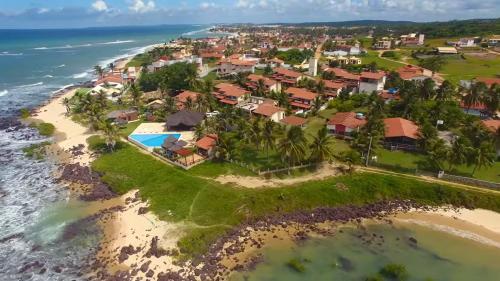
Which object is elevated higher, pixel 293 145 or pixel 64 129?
pixel 293 145

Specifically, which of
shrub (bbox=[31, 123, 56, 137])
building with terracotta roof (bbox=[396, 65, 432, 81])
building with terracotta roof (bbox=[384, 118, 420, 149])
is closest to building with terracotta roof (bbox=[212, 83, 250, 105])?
building with terracotta roof (bbox=[384, 118, 420, 149])

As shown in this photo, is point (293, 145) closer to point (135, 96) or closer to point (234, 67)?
point (135, 96)

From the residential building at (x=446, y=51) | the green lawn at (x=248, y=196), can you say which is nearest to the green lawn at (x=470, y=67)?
the residential building at (x=446, y=51)

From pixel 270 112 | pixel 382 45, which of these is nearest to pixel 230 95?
pixel 270 112

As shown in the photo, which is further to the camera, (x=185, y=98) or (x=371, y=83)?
(x=371, y=83)

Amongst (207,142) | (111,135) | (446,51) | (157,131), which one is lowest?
(157,131)

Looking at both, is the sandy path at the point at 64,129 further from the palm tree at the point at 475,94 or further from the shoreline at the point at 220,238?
the palm tree at the point at 475,94
